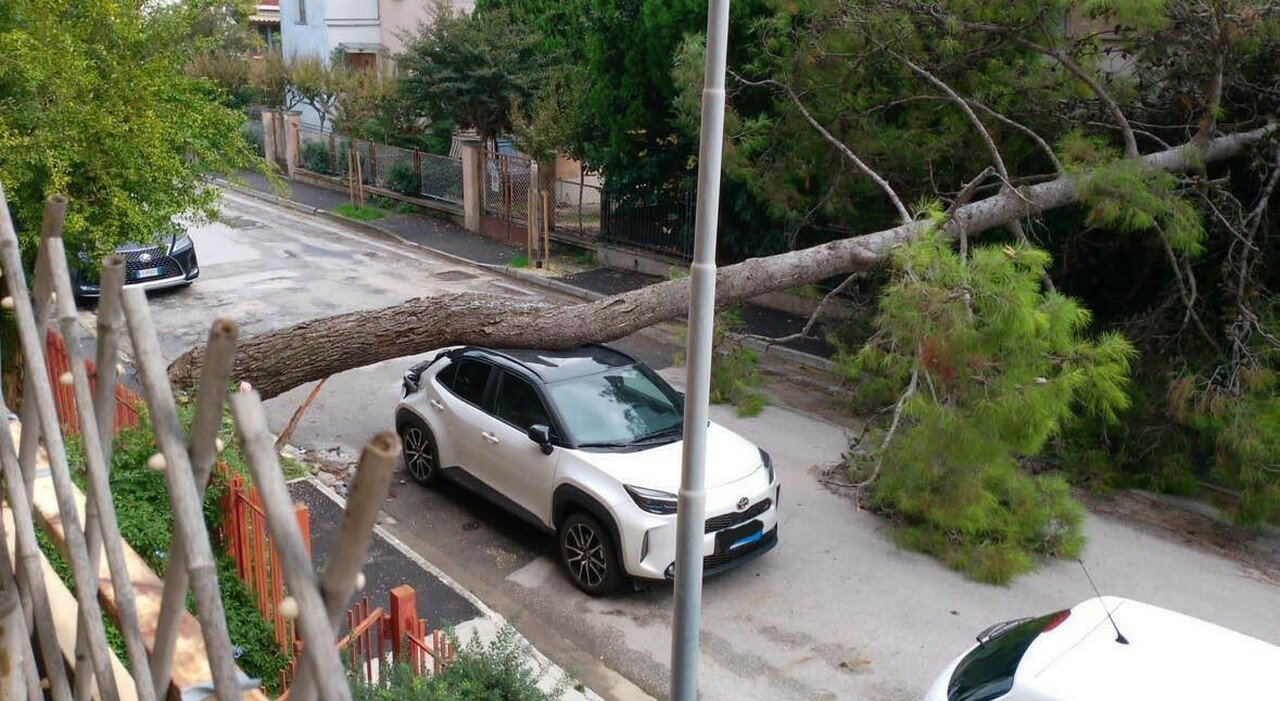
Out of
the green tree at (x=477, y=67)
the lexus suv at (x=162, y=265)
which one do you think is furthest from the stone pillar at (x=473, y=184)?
the lexus suv at (x=162, y=265)

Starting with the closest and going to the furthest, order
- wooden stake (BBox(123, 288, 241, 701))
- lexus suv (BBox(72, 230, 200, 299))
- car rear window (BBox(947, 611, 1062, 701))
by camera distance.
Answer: wooden stake (BBox(123, 288, 241, 701)), car rear window (BBox(947, 611, 1062, 701)), lexus suv (BBox(72, 230, 200, 299))

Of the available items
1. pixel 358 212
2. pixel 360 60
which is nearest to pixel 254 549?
pixel 358 212

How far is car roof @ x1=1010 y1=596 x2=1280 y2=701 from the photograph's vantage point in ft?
16.4

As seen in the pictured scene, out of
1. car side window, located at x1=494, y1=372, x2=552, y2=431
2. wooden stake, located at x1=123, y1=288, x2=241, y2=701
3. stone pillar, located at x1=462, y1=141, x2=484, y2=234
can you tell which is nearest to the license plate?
car side window, located at x1=494, y1=372, x2=552, y2=431

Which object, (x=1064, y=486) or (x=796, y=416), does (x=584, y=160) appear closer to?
(x=796, y=416)

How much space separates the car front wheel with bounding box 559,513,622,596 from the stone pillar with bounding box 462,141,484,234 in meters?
15.7

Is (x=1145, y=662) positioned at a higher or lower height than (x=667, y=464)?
higher

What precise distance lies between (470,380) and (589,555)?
7.15ft

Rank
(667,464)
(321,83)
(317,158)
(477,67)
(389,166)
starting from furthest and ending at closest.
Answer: (321,83) → (317,158) → (389,166) → (477,67) → (667,464)

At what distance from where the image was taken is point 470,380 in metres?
9.83

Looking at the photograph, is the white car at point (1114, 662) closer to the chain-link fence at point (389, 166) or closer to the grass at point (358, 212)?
the chain-link fence at point (389, 166)

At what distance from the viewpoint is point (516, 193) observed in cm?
2236

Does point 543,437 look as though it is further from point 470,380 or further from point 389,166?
point 389,166

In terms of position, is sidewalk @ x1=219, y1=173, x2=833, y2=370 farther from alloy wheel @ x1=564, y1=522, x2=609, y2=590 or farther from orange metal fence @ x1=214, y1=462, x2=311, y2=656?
orange metal fence @ x1=214, y1=462, x2=311, y2=656
